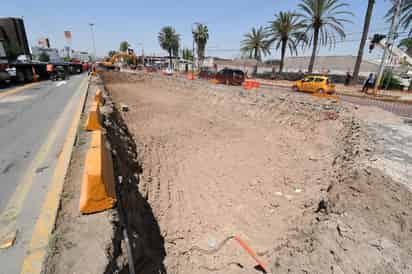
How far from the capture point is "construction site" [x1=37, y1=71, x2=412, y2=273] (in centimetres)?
232

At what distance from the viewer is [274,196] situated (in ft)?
15.8

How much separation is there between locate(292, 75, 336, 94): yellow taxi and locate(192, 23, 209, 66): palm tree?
35.1 metres

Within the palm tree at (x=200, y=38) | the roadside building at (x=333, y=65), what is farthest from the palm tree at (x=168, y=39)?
the roadside building at (x=333, y=65)

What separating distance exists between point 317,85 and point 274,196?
1384cm

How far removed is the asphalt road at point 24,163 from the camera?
195 cm

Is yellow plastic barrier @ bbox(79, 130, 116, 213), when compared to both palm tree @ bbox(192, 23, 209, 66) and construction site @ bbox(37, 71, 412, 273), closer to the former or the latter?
construction site @ bbox(37, 71, 412, 273)

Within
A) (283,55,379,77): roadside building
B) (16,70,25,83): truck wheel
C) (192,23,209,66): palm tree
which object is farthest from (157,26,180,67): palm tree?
(16,70,25,83): truck wheel

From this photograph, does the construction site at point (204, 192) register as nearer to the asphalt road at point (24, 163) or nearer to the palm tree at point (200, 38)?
the asphalt road at point (24, 163)

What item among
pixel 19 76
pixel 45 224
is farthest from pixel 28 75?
pixel 45 224

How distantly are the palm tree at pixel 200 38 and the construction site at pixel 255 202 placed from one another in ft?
141

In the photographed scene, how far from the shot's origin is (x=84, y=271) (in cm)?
154

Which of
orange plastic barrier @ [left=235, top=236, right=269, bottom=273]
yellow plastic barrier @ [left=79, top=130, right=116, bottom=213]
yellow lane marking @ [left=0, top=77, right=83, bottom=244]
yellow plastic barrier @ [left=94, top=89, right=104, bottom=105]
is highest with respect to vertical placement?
yellow plastic barrier @ [left=94, top=89, right=104, bottom=105]

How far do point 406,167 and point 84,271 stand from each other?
561cm

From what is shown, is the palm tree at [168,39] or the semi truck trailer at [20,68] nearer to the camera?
the semi truck trailer at [20,68]
